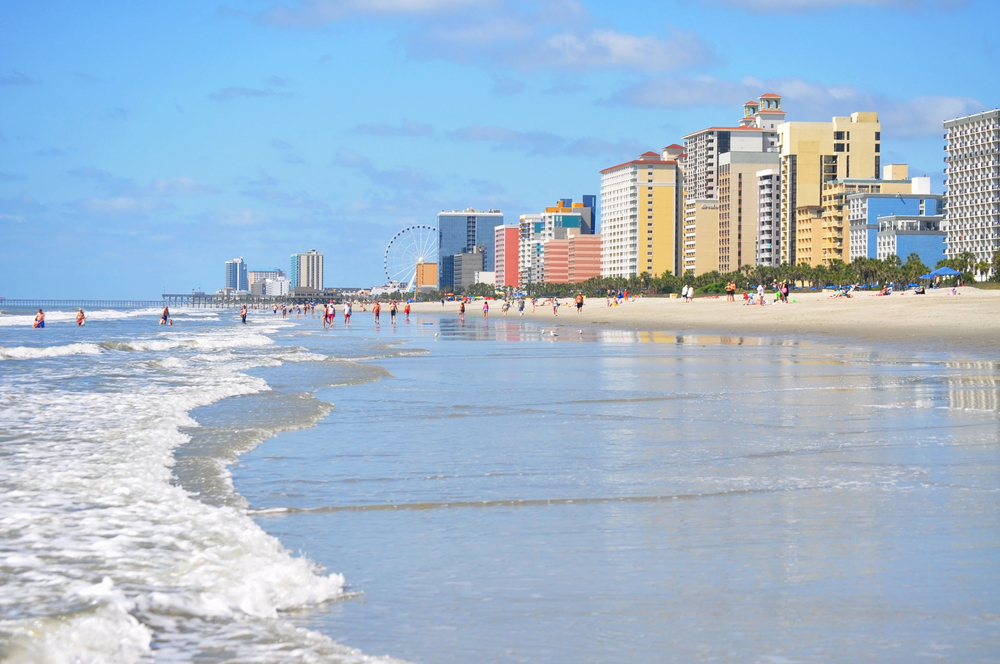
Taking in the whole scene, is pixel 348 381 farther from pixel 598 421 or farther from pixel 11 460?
pixel 11 460

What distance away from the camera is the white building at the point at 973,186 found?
435 ft

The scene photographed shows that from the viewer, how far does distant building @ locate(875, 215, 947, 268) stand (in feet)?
462

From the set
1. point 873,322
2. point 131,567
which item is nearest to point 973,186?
point 873,322

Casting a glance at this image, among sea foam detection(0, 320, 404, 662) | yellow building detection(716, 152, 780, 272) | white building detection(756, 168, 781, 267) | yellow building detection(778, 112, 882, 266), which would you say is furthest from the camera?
yellow building detection(716, 152, 780, 272)

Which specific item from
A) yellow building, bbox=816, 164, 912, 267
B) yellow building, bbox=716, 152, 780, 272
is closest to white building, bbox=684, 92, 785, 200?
yellow building, bbox=716, 152, 780, 272

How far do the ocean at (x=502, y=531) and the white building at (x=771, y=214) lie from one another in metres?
160

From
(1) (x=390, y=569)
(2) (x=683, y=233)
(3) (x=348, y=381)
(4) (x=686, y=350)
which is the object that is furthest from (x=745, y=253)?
(1) (x=390, y=569)

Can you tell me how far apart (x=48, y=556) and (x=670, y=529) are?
143 inches

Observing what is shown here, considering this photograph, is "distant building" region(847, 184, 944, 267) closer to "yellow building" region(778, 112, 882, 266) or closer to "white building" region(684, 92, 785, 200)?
"yellow building" region(778, 112, 882, 266)

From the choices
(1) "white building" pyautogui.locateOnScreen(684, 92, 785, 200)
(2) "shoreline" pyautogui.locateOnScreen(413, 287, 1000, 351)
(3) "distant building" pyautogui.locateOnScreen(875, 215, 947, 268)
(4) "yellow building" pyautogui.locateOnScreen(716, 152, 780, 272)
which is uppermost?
(1) "white building" pyautogui.locateOnScreen(684, 92, 785, 200)

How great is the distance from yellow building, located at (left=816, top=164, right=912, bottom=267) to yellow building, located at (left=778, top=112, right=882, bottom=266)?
486cm

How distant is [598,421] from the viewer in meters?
11.2

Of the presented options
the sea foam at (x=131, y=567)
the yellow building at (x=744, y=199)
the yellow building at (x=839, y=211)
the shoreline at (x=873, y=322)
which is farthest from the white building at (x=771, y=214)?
the sea foam at (x=131, y=567)

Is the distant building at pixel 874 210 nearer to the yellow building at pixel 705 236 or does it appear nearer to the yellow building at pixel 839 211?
the yellow building at pixel 839 211
